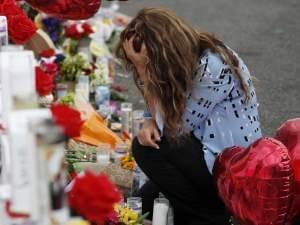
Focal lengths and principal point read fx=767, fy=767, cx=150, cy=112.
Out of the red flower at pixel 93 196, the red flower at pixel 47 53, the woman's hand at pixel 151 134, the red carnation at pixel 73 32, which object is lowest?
the woman's hand at pixel 151 134

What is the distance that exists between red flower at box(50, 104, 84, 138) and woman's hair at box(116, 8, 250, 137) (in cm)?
99

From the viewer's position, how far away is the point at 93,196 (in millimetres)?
1450

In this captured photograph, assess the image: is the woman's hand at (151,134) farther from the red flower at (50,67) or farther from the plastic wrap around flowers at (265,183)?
the red flower at (50,67)

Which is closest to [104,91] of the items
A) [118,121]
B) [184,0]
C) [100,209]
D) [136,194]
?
[118,121]

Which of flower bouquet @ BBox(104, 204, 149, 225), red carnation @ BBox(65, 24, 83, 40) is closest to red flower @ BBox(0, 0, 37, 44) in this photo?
flower bouquet @ BBox(104, 204, 149, 225)

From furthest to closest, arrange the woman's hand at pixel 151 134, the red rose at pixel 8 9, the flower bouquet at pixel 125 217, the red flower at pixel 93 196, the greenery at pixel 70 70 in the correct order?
the greenery at pixel 70 70 → the woman's hand at pixel 151 134 → the red rose at pixel 8 9 → the flower bouquet at pixel 125 217 → the red flower at pixel 93 196

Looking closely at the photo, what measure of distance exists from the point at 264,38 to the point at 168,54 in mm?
3433

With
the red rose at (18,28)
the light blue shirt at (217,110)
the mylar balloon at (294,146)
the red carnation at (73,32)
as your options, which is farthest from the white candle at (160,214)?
the red carnation at (73,32)

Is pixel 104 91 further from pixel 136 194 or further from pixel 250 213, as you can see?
pixel 250 213

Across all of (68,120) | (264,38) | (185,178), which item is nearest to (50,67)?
(185,178)

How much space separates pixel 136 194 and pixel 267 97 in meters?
1.80

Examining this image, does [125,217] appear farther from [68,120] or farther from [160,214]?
[68,120]

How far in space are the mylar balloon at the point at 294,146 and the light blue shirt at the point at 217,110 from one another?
0.21 m

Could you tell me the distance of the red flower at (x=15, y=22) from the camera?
2.60 meters
